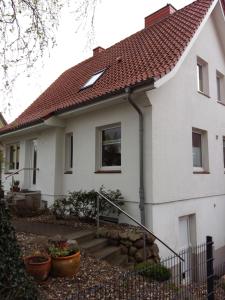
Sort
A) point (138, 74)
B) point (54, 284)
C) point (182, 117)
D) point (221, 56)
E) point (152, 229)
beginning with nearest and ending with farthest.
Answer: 1. point (54, 284)
2. point (152, 229)
3. point (138, 74)
4. point (182, 117)
5. point (221, 56)

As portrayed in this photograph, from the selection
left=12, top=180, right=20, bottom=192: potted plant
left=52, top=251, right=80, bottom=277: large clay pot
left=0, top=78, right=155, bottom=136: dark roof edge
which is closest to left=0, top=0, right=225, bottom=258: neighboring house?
left=0, top=78, right=155, bottom=136: dark roof edge

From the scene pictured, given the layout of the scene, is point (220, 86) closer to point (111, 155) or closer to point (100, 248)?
point (111, 155)

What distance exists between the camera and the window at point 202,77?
1019 centimetres

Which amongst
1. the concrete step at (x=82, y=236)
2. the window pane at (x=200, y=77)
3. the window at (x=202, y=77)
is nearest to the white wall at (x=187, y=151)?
the window at (x=202, y=77)

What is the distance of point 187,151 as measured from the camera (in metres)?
8.55

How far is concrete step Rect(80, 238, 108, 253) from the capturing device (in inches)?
232

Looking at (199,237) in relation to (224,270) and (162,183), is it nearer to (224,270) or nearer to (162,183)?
(224,270)

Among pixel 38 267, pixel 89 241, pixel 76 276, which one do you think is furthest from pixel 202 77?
pixel 38 267

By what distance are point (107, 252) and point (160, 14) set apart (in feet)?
36.9

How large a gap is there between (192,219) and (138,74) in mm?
4803

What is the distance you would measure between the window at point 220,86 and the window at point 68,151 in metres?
6.28

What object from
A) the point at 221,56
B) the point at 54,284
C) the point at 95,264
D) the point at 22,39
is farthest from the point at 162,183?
the point at 221,56

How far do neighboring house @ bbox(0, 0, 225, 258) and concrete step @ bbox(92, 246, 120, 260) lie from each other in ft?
4.24

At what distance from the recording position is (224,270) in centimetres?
930
